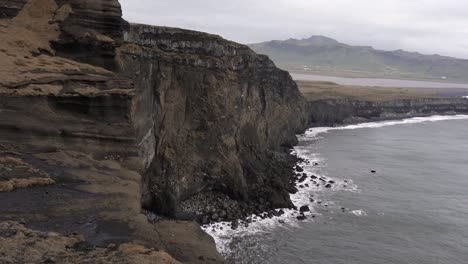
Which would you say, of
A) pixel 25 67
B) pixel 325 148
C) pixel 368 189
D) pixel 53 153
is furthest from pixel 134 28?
pixel 325 148

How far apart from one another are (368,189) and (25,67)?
36.7 metres

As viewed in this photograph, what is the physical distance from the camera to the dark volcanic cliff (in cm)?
1470

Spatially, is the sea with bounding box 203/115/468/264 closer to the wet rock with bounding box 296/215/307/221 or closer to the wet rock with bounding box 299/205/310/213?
the wet rock with bounding box 296/215/307/221

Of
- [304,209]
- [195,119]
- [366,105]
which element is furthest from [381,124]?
[195,119]

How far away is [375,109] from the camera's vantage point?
362 feet

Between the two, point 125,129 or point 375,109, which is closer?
point 125,129

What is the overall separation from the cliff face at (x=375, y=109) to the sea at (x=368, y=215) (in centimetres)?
2151

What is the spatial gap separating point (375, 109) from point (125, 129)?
9814 cm

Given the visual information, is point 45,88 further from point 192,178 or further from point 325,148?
point 325,148

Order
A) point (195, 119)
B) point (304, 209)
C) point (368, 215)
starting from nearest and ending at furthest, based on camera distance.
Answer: point (304, 209)
point (368, 215)
point (195, 119)

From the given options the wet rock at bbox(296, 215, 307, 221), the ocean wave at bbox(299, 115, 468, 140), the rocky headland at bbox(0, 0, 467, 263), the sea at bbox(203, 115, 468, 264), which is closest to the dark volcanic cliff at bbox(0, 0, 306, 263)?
the rocky headland at bbox(0, 0, 467, 263)

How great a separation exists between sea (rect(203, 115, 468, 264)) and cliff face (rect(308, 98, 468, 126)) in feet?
70.6

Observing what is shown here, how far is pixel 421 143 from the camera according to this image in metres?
78.8

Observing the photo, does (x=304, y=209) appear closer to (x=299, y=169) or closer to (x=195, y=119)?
(x=195, y=119)
